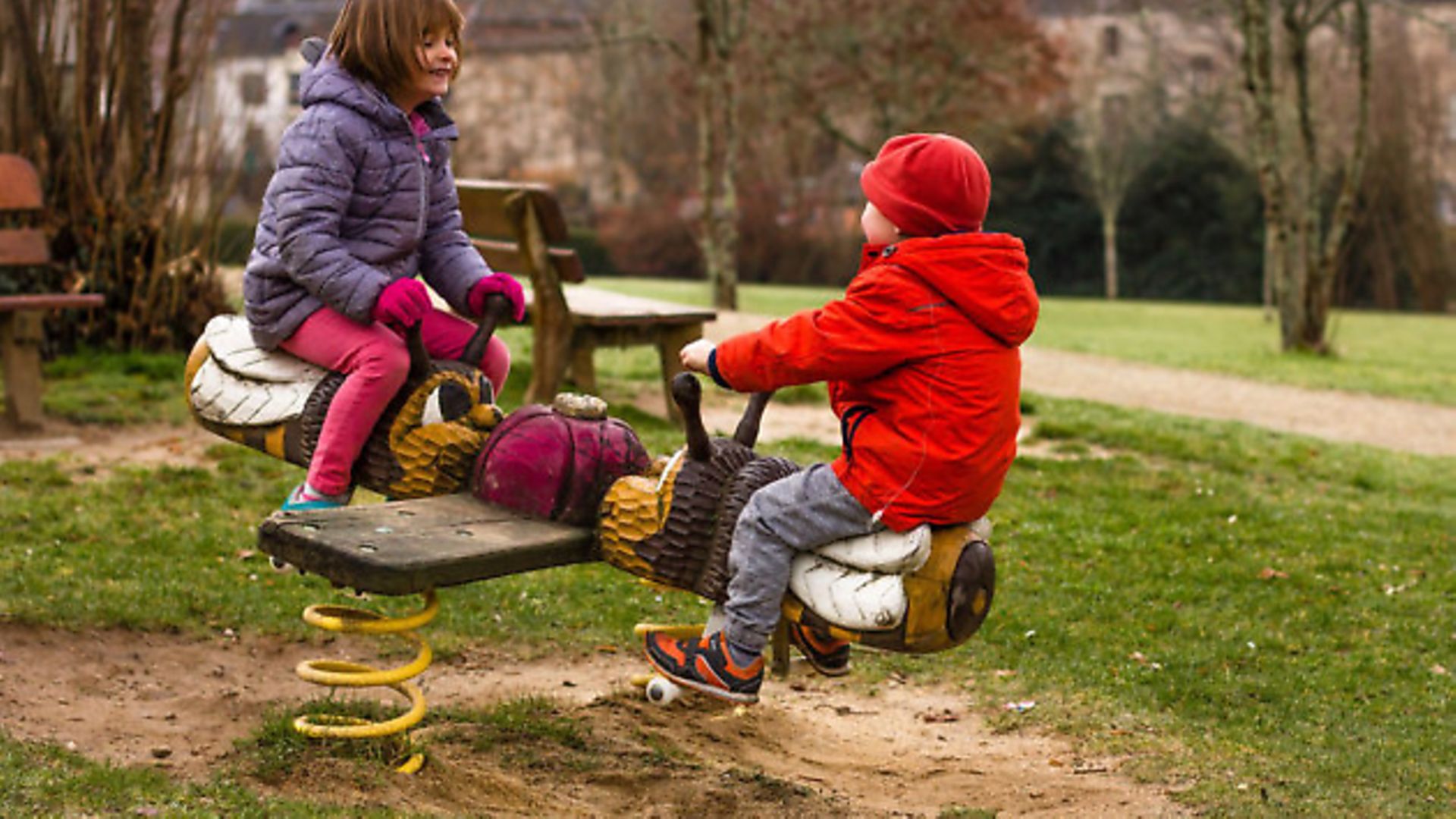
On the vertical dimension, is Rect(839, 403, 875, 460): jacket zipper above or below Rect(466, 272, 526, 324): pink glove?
below

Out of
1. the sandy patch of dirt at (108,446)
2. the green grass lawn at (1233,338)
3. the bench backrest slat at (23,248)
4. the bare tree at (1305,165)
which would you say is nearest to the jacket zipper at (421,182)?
the sandy patch of dirt at (108,446)

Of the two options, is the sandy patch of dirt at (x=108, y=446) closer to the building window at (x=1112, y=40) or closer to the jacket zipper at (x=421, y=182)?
the jacket zipper at (x=421, y=182)

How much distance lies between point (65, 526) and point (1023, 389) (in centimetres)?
859

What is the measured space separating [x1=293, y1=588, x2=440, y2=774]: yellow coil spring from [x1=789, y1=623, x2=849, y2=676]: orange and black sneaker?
93cm

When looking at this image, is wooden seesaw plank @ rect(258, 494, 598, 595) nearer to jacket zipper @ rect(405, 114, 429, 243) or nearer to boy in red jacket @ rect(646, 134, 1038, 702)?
boy in red jacket @ rect(646, 134, 1038, 702)

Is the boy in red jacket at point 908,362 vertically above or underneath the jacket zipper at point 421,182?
underneath

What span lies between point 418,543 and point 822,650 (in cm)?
106

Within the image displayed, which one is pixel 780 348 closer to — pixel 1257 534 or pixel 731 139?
pixel 1257 534

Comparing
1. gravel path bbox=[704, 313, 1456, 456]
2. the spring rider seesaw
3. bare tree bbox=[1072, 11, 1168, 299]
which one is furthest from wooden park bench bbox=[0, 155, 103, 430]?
bare tree bbox=[1072, 11, 1168, 299]

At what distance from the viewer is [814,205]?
38406 mm

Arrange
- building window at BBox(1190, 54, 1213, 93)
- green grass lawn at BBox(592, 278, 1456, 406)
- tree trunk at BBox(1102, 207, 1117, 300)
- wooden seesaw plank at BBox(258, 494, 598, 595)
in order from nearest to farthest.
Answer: wooden seesaw plank at BBox(258, 494, 598, 595) < green grass lawn at BBox(592, 278, 1456, 406) < tree trunk at BBox(1102, 207, 1117, 300) < building window at BBox(1190, 54, 1213, 93)

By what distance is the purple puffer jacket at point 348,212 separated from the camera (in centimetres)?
423

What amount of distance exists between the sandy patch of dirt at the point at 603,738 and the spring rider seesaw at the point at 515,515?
0.25 m

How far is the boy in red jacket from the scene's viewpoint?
376 cm
